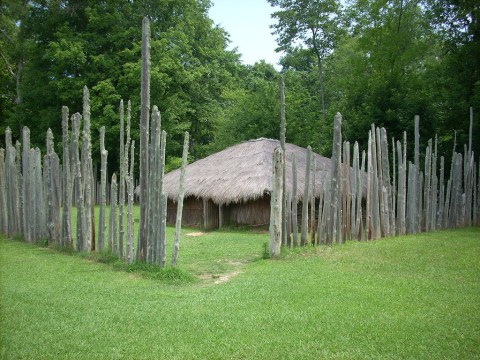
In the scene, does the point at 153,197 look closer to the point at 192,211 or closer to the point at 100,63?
the point at 192,211

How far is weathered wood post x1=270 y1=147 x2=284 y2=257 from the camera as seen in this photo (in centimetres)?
879

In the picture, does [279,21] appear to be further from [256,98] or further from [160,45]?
[160,45]

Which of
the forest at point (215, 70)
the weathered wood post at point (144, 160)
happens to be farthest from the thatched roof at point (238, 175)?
the weathered wood post at point (144, 160)

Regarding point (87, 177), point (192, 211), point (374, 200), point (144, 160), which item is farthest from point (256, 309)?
point (192, 211)

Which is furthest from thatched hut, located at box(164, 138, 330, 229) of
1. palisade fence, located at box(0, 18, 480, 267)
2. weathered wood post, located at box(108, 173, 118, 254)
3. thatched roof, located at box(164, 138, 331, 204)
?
weathered wood post, located at box(108, 173, 118, 254)

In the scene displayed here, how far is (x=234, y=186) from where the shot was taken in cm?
1450

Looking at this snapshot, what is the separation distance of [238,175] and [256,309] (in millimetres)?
9953

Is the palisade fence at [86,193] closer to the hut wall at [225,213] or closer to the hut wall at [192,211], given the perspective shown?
the hut wall at [225,213]

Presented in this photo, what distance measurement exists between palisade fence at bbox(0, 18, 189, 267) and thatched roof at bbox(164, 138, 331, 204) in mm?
4970

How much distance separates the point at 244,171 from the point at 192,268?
7.38 meters

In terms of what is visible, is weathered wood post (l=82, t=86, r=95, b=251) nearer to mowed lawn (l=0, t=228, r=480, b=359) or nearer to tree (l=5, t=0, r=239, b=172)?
mowed lawn (l=0, t=228, r=480, b=359)

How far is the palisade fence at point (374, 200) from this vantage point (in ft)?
30.7

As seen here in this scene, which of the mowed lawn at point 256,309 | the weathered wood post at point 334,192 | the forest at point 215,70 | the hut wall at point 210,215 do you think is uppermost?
the forest at point 215,70

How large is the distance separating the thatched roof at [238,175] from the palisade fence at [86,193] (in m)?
4.97
